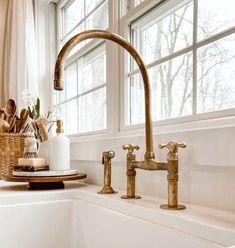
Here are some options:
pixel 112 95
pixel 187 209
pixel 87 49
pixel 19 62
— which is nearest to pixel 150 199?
pixel 187 209

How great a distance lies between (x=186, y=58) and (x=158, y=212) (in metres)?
0.49

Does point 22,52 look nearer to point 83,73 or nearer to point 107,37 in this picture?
point 83,73

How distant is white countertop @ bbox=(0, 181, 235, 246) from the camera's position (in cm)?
54

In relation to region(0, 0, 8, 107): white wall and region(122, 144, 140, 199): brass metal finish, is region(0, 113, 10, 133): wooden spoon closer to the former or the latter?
region(122, 144, 140, 199): brass metal finish

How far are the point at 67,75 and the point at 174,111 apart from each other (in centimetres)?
108

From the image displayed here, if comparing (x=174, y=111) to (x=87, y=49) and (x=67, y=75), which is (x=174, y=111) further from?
(x=67, y=75)

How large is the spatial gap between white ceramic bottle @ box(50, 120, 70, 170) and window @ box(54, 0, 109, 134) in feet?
1.01

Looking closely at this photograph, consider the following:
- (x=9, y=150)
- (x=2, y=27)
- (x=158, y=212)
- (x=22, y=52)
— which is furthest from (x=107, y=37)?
(x=2, y=27)

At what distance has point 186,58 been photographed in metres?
0.96

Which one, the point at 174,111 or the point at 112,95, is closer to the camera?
the point at 174,111

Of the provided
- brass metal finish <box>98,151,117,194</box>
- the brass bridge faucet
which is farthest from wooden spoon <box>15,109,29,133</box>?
the brass bridge faucet

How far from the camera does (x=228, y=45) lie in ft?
2.69

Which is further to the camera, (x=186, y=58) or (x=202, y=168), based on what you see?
(x=186, y=58)

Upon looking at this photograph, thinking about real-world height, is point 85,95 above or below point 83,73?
below
